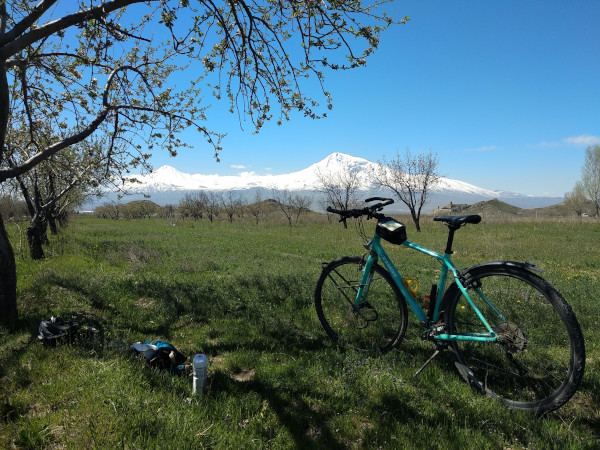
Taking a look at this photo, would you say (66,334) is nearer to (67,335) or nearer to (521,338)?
(67,335)

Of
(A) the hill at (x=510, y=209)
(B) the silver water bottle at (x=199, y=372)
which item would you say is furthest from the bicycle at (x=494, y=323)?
(A) the hill at (x=510, y=209)

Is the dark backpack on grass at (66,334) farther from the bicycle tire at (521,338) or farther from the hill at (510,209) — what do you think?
the hill at (510,209)

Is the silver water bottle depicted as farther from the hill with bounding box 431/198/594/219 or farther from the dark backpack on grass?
the hill with bounding box 431/198/594/219

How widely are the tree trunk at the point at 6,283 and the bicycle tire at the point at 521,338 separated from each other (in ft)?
16.9

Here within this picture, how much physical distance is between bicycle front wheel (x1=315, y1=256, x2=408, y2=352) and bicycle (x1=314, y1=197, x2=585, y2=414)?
0.02 metres

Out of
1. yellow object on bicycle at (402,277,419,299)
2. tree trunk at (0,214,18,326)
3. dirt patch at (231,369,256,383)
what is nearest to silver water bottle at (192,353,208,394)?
dirt patch at (231,369,256,383)

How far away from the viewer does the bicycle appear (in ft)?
7.84

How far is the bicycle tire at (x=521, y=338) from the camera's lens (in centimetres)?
230

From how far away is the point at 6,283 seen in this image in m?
4.04

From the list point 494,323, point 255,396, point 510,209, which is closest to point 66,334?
point 255,396

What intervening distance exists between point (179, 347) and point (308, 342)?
152 cm

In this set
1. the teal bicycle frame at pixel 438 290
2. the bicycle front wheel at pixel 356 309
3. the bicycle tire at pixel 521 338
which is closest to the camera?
the bicycle tire at pixel 521 338

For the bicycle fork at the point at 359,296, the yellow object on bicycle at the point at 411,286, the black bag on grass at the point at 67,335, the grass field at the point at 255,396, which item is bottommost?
the grass field at the point at 255,396

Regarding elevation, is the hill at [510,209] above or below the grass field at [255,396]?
above
